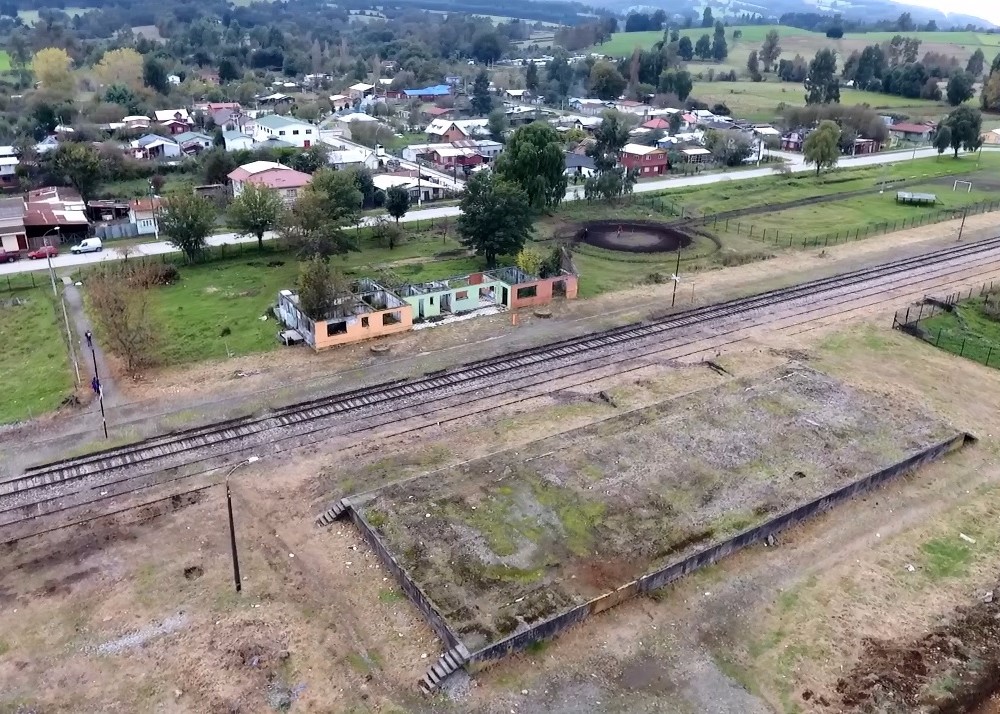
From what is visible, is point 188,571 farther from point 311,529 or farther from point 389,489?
point 389,489

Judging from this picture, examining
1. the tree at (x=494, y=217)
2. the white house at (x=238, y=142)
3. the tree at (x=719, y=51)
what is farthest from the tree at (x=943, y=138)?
the tree at (x=719, y=51)

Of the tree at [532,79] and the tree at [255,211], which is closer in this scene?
the tree at [255,211]

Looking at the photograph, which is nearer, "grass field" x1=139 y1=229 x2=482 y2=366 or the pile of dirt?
the pile of dirt

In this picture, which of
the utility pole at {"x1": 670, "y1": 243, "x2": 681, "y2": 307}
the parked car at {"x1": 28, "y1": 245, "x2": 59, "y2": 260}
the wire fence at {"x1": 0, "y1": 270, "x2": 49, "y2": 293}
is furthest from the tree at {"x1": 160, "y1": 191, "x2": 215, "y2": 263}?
the utility pole at {"x1": 670, "y1": 243, "x2": 681, "y2": 307}

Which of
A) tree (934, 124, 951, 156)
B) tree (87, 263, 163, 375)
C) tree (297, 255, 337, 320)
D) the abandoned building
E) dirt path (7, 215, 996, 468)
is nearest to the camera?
dirt path (7, 215, 996, 468)

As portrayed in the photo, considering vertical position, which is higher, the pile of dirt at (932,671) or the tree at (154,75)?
the tree at (154,75)

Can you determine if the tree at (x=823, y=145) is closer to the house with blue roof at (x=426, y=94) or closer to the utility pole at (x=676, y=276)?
the utility pole at (x=676, y=276)

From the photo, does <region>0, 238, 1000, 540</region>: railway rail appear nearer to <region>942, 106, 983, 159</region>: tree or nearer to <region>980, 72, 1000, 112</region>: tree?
<region>942, 106, 983, 159</region>: tree

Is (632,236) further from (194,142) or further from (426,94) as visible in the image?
(426,94)
